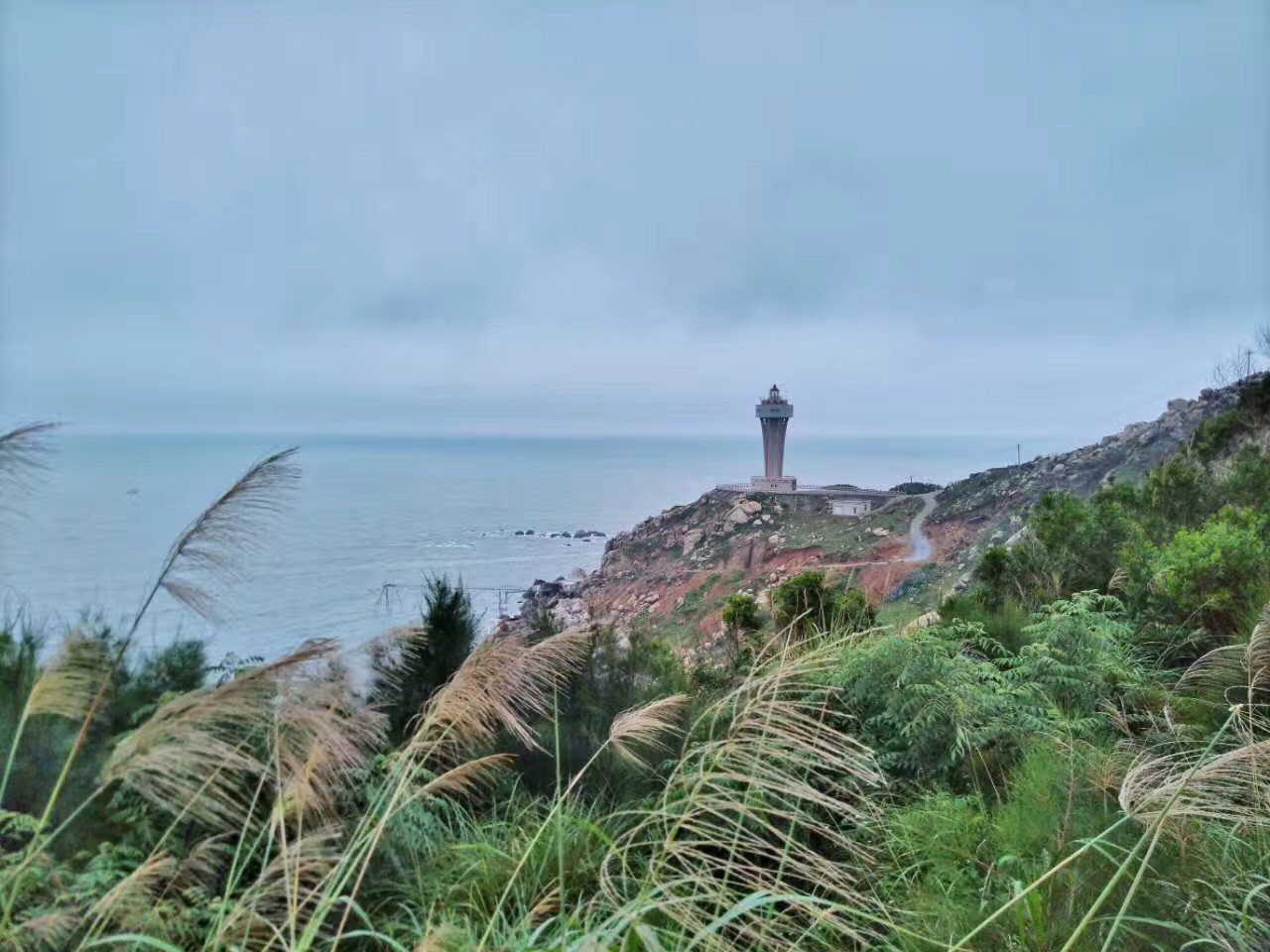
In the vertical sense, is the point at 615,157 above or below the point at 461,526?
above

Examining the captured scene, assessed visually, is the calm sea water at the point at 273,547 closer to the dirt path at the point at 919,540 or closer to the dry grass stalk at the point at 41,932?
the dry grass stalk at the point at 41,932

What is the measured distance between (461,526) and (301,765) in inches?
224

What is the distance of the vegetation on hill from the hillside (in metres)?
5.49

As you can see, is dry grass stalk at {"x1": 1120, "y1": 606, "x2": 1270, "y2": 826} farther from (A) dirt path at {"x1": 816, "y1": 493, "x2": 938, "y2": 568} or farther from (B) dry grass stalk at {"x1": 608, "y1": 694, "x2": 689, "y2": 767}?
(A) dirt path at {"x1": 816, "y1": 493, "x2": 938, "y2": 568}

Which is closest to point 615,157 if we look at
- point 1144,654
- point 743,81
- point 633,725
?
point 743,81

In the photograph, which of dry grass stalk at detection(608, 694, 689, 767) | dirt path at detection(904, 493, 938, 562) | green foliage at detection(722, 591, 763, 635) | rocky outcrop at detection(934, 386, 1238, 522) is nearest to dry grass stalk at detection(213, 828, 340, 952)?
dry grass stalk at detection(608, 694, 689, 767)

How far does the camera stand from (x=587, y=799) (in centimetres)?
272

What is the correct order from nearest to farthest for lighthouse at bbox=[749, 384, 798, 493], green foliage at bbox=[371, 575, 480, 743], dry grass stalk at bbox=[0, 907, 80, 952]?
dry grass stalk at bbox=[0, 907, 80, 952] → green foliage at bbox=[371, 575, 480, 743] → lighthouse at bbox=[749, 384, 798, 493]

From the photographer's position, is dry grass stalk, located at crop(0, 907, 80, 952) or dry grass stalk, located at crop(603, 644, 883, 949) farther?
dry grass stalk, located at crop(603, 644, 883, 949)

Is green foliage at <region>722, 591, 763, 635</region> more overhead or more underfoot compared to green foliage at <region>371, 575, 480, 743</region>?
more underfoot

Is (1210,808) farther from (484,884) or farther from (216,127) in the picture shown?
(216,127)

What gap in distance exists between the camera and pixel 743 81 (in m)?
9.50

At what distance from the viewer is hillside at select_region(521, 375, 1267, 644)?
11484 millimetres

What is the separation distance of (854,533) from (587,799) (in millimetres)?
18241
